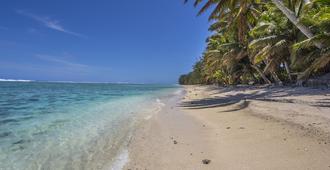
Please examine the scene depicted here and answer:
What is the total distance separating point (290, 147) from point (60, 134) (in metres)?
5.43

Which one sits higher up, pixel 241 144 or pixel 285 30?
pixel 285 30

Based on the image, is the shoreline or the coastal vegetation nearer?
the shoreline

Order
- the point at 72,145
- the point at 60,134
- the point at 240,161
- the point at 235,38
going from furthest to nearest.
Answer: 1. the point at 235,38
2. the point at 60,134
3. the point at 72,145
4. the point at 240,161

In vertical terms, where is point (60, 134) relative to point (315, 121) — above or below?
below

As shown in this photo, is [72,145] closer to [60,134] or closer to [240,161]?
[60,134]

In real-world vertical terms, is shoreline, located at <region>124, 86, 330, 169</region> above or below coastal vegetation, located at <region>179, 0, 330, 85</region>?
below

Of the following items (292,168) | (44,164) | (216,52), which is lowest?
(44,164)

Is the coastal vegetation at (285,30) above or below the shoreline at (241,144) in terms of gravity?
above

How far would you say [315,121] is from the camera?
5.52 metres

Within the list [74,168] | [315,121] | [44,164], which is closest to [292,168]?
[315,121]

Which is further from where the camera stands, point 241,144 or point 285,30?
point 285,30

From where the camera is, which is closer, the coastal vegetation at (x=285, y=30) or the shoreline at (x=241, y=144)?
the shoreline at (x=241, y=144)

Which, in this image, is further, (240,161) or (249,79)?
(249,79)

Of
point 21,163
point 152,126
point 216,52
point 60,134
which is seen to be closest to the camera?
point 21,163
